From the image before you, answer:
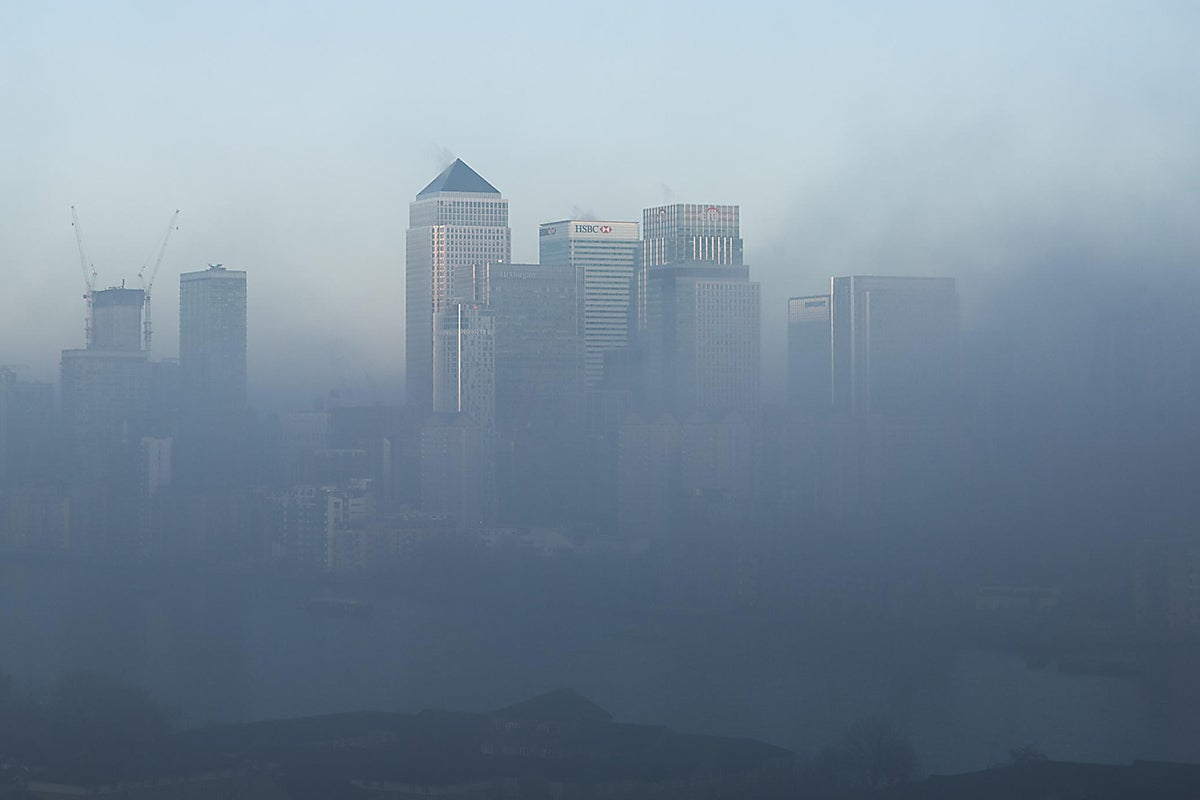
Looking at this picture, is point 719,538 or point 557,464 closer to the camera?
point 719,538

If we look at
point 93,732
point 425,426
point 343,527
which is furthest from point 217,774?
point 425,426

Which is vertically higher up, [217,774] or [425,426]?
[425,426]

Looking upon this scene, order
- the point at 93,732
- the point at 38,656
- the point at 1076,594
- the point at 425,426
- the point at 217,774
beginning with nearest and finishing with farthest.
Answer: the point at 217,774 < the point at 93,732 < the point at 38,656 < the point at 1076,594 < the point at 425,426

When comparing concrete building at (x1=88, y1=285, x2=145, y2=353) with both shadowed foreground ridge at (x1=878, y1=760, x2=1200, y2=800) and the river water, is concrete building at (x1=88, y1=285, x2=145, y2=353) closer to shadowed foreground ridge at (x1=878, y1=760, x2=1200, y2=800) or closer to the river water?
the river water

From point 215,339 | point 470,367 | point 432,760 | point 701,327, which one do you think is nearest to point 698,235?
point 701,327

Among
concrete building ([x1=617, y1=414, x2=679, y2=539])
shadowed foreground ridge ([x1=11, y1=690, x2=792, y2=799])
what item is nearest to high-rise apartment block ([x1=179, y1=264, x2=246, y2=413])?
concrete building ([x1=617, y1=414, x2=679, y2=539])

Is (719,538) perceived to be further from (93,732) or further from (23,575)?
(93,732)

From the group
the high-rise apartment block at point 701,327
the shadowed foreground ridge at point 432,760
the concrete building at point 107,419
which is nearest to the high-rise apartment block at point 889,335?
the high-rise apartment block at point 701,327
